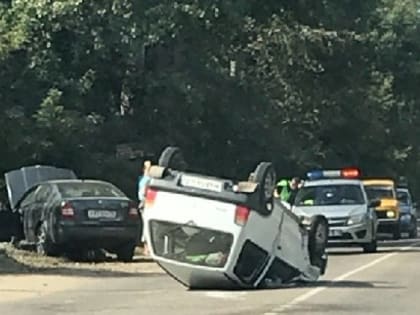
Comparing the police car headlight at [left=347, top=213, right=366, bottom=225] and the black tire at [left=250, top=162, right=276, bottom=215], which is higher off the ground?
the black tire at [left=250, top=162, right=276, bottom=215]

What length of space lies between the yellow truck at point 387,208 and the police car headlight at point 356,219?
9733 millimetres

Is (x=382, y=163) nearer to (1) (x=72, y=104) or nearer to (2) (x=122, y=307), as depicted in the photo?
(1) (x=72, y=104)

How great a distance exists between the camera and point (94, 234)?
23391mm

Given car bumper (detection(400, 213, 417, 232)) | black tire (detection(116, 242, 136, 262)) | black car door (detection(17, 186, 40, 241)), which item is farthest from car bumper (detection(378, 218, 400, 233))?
black tire (detection(116, 242, 136, 262))

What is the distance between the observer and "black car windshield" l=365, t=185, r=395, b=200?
41688mm

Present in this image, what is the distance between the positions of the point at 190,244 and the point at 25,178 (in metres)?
10.7

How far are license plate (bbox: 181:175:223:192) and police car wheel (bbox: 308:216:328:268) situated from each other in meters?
2.51

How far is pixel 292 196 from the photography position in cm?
3144

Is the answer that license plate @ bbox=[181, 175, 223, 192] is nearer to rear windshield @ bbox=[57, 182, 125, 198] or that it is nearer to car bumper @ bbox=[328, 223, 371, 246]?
rear windshield @ bbox=[57, 182, 125, 198]

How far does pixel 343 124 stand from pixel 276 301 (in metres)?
33.5

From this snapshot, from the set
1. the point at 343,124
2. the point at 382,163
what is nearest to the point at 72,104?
the point at 343,124

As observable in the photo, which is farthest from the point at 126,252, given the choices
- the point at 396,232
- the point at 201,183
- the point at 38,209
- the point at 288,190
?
the point at 396,232

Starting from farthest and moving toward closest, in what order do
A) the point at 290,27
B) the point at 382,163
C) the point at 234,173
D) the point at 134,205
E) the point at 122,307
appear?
1. the point at 382,163
2. the point at 290,27
3. the point at 234,173
4. the point at 134,205
5. the point at 122,307

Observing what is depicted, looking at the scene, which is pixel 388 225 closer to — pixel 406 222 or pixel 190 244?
pixel 406 222
